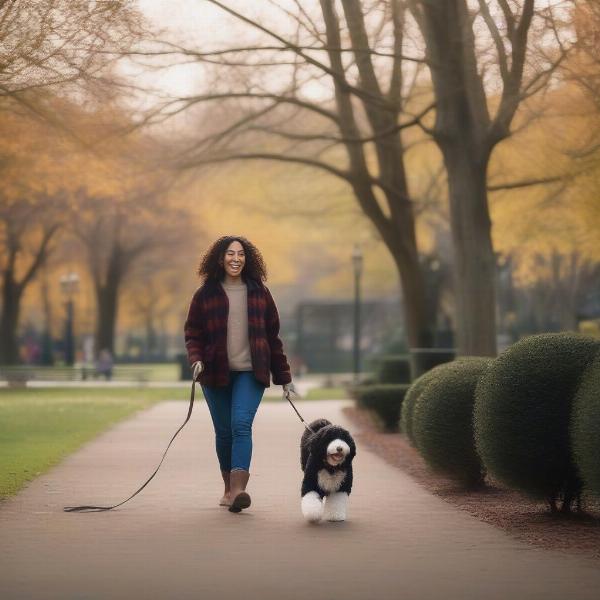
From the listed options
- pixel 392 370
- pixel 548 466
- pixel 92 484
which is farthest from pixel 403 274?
pixel 548 466

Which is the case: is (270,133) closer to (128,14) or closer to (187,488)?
(128,14)

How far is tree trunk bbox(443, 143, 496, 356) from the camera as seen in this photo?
2116 centimetres

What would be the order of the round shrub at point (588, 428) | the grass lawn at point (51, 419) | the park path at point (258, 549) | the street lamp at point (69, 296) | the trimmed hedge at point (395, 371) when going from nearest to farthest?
the park path at point (258, 549), the round shrub at point (588, 428), the grass lawn at point (51, 419), the trimmed hedge at point (395, 371), the street lamp at point (69, 296)

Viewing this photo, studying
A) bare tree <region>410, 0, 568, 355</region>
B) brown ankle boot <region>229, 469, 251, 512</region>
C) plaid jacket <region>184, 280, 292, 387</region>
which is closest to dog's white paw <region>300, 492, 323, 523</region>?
brown ankle boot <region>229, 469, 251, 512</region>

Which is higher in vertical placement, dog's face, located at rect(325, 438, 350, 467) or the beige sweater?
the beige sweater

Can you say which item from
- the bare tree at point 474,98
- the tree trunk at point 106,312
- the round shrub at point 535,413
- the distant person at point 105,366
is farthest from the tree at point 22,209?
the round shrub at point 535,413

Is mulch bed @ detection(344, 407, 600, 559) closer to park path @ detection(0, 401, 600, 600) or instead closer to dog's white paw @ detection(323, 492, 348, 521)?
park path @ detection(0, 401, 600, 600)

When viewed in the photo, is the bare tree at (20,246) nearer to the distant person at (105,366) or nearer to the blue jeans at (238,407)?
the distant person at (105,366)

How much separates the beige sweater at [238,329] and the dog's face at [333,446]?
946mm

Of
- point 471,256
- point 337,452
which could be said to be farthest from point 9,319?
point 337,452

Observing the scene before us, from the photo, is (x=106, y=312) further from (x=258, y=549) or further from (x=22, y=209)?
(x=258, y=549)

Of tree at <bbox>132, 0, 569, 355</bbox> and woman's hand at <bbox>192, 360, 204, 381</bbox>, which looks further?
tree at <bbox>132, 0, 569, 355</bbox>

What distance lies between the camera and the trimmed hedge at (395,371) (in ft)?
97.8

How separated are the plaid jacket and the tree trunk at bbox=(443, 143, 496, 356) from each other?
10723 millimetres
